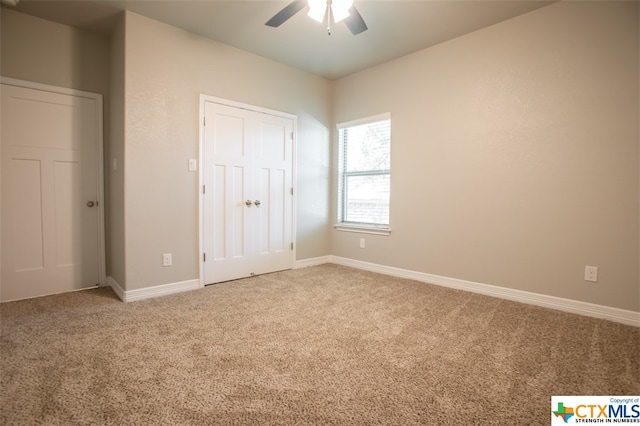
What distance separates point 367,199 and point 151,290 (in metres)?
2.73

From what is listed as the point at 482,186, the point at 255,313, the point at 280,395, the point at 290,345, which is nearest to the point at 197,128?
the point at 255,313

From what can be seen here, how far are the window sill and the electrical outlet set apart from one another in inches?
73.8

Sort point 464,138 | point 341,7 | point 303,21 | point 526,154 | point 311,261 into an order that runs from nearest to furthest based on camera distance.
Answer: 1. point 341,7
2. point 526,154
3. point 303,21
4. point 464,138
5. point 311,261

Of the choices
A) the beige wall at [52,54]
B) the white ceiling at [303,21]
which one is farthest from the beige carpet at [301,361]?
the white ceiling at [303,21]

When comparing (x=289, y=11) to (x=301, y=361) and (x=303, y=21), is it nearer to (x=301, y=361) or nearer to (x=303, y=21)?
(x=303, y=21)

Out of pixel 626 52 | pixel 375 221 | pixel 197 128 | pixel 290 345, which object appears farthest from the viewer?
pixel 375 221

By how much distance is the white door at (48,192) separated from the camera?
2.81 meters

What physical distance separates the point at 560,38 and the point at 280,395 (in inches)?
134

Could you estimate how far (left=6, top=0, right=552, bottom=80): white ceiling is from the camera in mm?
2660

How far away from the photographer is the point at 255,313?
256cm

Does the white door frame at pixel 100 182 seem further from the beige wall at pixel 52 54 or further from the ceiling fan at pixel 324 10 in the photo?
the ceiling fan at pixel 324 10

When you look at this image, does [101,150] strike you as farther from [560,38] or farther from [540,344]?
[560,38]

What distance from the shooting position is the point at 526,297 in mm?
2842

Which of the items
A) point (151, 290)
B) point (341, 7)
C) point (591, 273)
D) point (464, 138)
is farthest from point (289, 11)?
point (591, 273)
